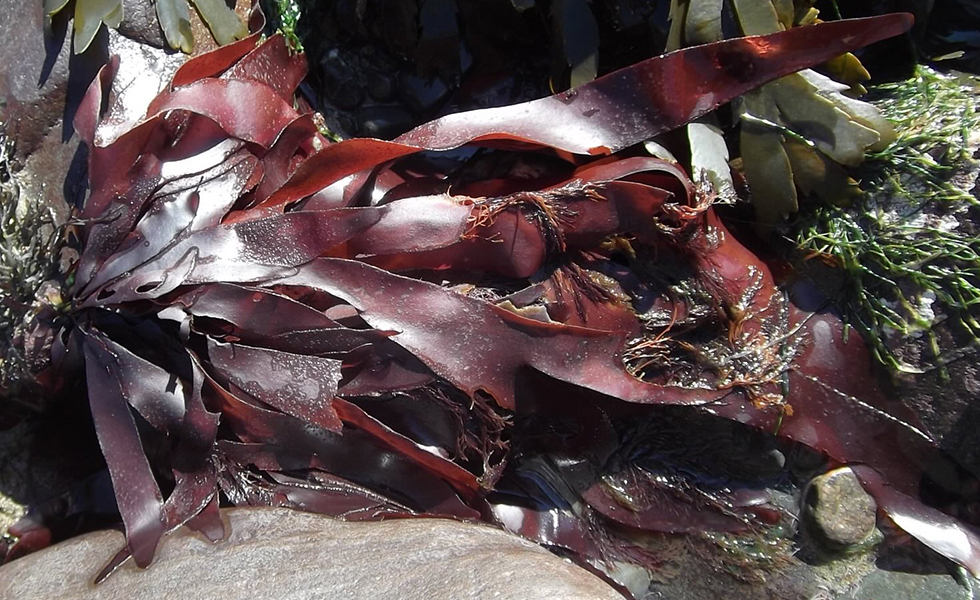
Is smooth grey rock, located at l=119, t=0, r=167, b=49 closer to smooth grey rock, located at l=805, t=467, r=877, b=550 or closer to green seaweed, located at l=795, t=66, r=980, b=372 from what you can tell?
green seaweed, located at l=795, t=66, r=980, b=372

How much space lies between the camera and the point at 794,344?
1.70 metres

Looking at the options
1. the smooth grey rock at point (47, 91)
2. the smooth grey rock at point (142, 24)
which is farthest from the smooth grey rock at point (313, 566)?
the smooth grey rock at point (142, 24)

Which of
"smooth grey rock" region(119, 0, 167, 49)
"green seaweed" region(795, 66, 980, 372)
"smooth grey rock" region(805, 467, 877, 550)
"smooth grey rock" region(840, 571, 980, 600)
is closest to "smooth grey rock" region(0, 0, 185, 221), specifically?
"smooth grey rock" region(119, 0, 167, 49)

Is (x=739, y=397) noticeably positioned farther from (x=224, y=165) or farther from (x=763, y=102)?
(x=224, y=165)

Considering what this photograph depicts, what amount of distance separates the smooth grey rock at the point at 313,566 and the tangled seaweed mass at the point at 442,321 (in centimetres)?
8

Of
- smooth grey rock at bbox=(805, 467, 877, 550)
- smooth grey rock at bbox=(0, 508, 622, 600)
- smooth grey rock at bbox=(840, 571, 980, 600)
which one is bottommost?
smooth grey rock at bbox=(840, 571, 980, 600)

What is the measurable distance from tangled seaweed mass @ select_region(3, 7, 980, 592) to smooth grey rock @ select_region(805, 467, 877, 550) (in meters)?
0.04

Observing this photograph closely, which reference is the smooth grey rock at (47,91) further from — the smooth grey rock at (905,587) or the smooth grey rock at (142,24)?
the smooth grey rock at (905,587)

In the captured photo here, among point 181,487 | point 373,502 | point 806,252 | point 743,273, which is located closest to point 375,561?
point 373,502

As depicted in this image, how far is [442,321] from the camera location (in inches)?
61.5

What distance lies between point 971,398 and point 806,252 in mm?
479

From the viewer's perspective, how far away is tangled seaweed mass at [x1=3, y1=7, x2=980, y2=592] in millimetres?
1557

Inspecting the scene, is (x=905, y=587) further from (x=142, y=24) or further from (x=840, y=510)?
(x=142, y=24)

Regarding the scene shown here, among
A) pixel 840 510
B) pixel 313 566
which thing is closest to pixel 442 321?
pixel 313 566
